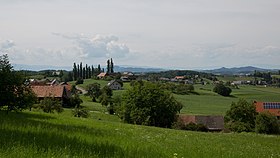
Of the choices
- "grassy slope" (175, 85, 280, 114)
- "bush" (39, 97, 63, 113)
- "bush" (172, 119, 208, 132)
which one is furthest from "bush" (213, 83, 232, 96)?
"bush" (39, 97, 63, 113)

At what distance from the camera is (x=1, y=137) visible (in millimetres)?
9062

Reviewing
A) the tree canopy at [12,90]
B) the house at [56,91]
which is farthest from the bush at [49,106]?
the house at [56,91]

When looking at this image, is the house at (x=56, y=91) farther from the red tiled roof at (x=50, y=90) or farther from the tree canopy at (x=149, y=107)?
the tree canopy at (x=149, y=107)

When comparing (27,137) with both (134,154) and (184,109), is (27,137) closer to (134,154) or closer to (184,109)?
(134,154)

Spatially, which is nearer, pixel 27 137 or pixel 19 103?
pixel 27 137

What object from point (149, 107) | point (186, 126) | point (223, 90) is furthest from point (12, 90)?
point (223, 90)

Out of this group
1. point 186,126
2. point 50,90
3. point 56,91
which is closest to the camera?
point 186,126

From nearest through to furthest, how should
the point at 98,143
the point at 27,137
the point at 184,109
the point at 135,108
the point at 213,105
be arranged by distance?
1. the point at 27,137
2. the point at 98,143
3. the point at 135,108
4. the point at 184,109
5. the point at 213,105

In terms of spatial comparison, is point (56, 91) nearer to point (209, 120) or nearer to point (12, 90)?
point (209, 120)

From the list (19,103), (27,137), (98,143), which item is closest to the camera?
(27,137)

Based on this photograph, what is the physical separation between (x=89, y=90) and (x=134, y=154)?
13429 centimetres

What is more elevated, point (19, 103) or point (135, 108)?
point (19, 103)

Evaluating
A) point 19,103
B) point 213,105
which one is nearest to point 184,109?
point 213,105

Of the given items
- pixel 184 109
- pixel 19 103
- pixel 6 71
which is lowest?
pixel 184 109
